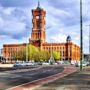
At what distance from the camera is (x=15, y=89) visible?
21.2m

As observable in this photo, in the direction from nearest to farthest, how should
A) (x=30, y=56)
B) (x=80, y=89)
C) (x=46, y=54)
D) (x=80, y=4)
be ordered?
(x=80, y=89)
(x=80, y=4)
(x=30, y=56)
(x=46, y=54)

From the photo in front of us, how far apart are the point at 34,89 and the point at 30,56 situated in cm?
15506

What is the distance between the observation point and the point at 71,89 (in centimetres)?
2086

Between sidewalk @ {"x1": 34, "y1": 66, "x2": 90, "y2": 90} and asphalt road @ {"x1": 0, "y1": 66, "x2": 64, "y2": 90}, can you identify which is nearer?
sidewalk @ {"x1": 34, "y1": 66, "x2": 90, "y2": 90}

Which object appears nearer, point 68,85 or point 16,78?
point 68,85

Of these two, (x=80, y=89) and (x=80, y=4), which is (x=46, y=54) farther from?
(x=80, y=89)

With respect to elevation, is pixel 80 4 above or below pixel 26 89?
above

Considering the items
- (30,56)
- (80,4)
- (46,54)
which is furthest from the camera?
(46,54)

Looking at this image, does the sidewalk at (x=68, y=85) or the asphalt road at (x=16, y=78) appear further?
the asphalt road at (x=16, y=78)

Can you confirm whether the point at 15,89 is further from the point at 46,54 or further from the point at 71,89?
the point at 46,54

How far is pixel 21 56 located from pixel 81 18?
4839 inches

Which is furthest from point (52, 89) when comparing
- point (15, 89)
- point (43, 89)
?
point (15, 89)

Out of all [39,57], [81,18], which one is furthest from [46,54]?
[81,18]

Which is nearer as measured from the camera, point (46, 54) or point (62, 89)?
point (62, 89)
